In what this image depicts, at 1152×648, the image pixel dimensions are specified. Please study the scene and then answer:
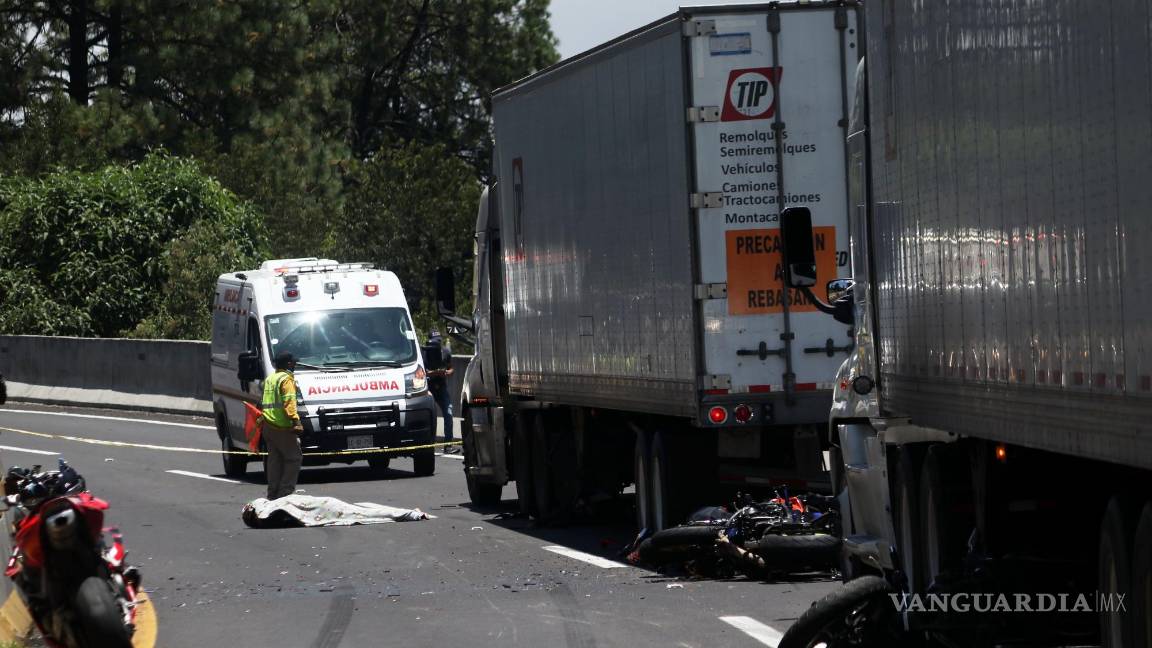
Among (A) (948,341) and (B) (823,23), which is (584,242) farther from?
(A) (948,341)

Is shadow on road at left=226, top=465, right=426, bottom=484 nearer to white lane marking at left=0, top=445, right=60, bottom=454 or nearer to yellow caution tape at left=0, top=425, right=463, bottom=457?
yellow caution tape at left=0, top=425, right=463, bottom=457

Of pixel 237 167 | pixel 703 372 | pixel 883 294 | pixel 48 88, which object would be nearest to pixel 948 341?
pixel 883 294

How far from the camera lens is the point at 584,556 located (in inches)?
629

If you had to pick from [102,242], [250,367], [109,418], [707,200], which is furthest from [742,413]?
[102,242]

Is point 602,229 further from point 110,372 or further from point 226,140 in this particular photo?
point 226,140

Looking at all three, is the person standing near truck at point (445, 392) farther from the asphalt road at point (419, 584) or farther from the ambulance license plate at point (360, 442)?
the asphalt road at point (419, 584)

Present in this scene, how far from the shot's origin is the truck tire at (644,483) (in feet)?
50.8

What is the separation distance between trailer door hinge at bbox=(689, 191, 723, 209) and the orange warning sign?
0.73ft

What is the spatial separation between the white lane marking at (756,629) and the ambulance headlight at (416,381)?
14.0 metres

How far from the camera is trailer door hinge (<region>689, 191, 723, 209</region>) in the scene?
14.3 m

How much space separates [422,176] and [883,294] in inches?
1535

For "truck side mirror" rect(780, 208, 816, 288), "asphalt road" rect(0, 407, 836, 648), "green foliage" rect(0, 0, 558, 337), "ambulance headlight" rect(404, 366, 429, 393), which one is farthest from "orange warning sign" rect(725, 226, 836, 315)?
"green foliage" rect(0, 0, 558, 337)

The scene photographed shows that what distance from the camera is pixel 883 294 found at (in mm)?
11227

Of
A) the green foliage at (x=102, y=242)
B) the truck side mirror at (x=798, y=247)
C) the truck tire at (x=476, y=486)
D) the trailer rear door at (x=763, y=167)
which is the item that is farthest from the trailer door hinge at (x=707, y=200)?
the green foliage at (x=102, y=242)
